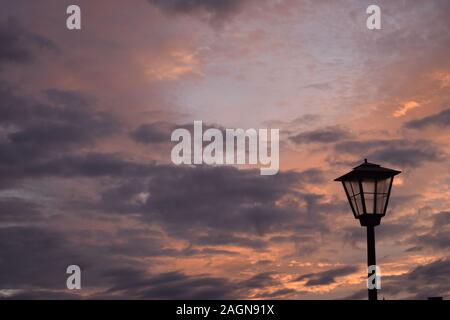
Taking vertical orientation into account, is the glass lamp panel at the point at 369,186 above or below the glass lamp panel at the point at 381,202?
above

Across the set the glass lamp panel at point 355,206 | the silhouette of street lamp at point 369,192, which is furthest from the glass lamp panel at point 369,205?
the glass lamp panel at point 355,206

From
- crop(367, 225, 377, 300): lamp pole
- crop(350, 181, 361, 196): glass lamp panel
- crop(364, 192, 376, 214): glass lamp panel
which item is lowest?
crop(367, 225, 377, 300): lamp pole

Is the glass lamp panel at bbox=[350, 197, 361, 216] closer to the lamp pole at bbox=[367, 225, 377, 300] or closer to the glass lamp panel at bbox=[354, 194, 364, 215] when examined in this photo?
the glass lamp panel at bbox=[354, 194, 364, 215]

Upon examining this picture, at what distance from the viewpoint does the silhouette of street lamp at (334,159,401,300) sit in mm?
→ 19359

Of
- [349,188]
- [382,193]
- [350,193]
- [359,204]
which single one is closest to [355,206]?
[359,204]

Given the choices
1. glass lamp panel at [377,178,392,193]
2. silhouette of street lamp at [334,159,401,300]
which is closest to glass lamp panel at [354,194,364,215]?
silhouette of street lamp at [334,159,401,300]

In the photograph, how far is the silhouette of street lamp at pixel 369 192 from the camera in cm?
1936

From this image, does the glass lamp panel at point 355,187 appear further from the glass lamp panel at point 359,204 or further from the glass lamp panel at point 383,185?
the glass lamp panel at point 383,185

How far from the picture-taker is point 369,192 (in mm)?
19469

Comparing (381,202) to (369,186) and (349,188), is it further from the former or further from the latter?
(349,188)
